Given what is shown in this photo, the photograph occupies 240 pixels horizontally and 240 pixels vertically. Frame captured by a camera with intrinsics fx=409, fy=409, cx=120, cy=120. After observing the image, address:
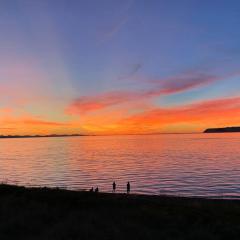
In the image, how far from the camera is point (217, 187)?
44875mm

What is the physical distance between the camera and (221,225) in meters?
13.1

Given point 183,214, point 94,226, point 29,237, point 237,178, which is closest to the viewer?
point 29,237

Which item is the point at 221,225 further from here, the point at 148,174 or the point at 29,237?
the point at 148,174

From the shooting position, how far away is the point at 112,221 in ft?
43.0

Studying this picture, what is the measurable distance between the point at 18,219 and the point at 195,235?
5.60 m

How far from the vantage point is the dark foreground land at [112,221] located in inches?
448

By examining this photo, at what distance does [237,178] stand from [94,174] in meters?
20.8

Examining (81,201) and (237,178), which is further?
(237,178)

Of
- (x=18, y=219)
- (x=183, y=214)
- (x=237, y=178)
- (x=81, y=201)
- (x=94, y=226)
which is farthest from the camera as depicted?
(x=237, y=178)

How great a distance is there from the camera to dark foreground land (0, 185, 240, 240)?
1139 centimetres

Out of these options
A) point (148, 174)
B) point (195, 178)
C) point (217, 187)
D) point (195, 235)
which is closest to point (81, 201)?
point (195, 235)

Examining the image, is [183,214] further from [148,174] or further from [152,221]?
[148,174]

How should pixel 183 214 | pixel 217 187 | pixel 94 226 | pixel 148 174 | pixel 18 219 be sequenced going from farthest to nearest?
1. pixel 148 174
2. pixel 217 187
3. pixel 183 214
4. pixel 18 219
5. pixel 94 226

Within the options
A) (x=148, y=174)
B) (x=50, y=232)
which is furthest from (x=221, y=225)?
(x=148, y=174)
